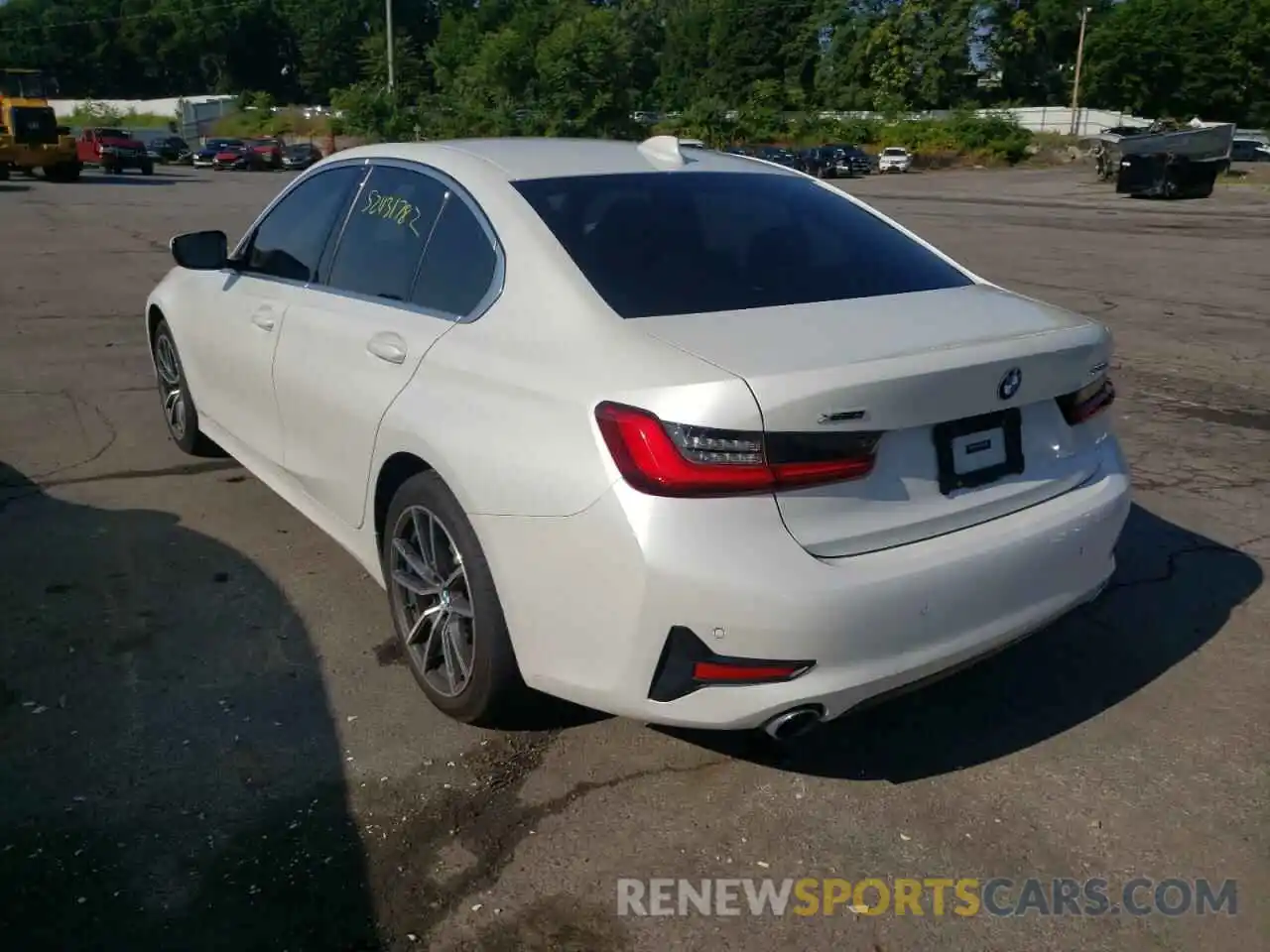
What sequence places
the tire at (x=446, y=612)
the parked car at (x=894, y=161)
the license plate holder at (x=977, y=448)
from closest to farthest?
1. the license plate holder at (x=977, y=448)
2. the tire at (x=446, y=612)
3. the parked car at (x=894, y=161)

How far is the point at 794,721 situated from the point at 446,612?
1103mm

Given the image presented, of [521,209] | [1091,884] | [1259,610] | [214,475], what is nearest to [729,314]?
[521,209]

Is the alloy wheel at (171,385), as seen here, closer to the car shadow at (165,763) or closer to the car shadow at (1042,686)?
the car shadow at (165,763)

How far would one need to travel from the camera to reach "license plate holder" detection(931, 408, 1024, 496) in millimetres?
2740

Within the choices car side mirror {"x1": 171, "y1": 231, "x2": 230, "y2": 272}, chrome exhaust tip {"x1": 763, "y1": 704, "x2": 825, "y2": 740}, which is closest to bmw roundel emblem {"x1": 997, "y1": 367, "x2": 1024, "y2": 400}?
chrome exhaust tip {"x1": 763, "y1": 704, "x2": 825, "y2": 740}

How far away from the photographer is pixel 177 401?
5691 mm

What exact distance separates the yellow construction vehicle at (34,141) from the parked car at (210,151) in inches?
764

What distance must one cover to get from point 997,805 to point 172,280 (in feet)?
14.8

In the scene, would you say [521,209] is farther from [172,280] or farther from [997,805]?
[172,280]

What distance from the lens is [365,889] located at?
102 inches

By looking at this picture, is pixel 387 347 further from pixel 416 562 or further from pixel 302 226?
pixel 302 226

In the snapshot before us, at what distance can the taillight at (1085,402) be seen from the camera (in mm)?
3070

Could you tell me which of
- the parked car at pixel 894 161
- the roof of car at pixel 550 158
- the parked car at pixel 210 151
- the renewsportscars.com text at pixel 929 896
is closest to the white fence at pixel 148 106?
the parked car at pixel 210 151

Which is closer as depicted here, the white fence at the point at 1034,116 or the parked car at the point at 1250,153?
the parked car at the point at 1250,153
